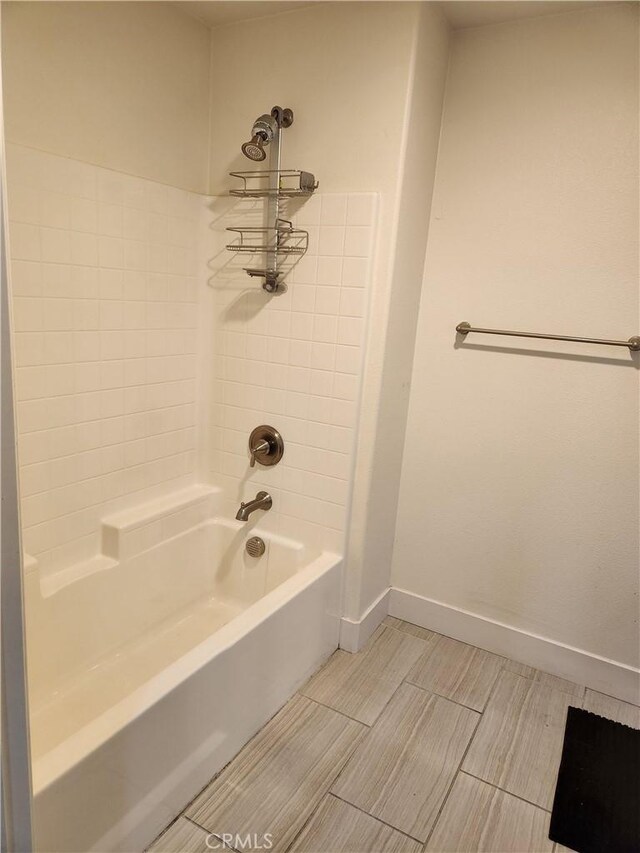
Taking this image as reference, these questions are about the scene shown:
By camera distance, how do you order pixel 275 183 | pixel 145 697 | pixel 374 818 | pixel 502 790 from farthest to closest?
1. pixel 275 183
2. pixel 502 790
3. pixel 374 818
4. pixel 145 697

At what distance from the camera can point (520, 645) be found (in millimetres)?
2172

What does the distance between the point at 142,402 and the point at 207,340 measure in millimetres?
384

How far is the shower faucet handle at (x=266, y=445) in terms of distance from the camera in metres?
2.15

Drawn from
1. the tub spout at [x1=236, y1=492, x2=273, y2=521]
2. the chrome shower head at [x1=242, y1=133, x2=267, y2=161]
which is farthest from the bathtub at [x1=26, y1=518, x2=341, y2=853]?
the chrome shower head at [x1=242, y1=133, x2=267, y2=161]

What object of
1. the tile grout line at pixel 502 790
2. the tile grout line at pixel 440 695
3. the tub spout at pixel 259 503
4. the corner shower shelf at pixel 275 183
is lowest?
the tile grout line at pixel 502 790

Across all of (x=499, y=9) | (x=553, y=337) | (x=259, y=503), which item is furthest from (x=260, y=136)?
(x=259, y=503)

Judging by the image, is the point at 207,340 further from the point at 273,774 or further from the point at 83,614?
the point at 273,774

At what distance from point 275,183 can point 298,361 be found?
624 millimetres

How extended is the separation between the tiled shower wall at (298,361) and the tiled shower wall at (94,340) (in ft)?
0.48

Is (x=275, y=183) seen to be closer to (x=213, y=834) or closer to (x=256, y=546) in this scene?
(x=256, y=546)

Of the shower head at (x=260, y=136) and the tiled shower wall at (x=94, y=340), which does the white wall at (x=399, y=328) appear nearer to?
the shower head at (x=260, y=136)

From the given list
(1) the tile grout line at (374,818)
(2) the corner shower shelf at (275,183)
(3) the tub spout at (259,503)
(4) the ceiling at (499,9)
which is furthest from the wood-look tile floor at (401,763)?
(4) the ceiling at (499,9)

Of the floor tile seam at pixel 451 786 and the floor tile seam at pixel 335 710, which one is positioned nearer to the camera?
the floor tile seam at pixel 451 786

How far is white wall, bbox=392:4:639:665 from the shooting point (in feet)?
5.89
